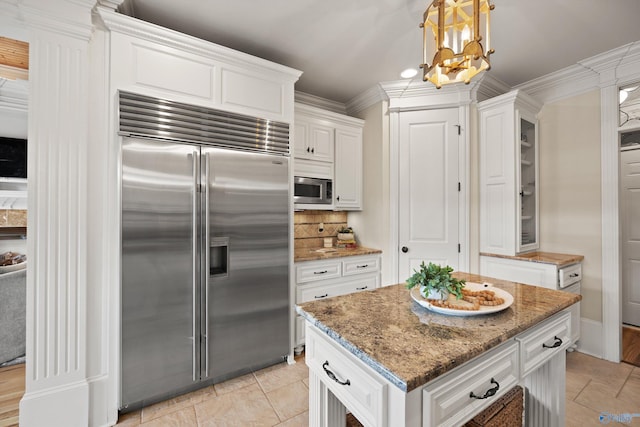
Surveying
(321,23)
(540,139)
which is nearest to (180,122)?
(321,23)

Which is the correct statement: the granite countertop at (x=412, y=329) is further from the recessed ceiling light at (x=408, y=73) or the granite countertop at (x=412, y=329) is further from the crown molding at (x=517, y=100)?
the recessed ceiling light at (x=408, y=73)

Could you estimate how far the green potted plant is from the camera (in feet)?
3.94

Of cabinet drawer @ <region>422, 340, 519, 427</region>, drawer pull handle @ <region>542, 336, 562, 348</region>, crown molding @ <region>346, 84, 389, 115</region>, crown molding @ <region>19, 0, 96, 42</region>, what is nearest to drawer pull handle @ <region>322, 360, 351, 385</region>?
cabinet drawer @ <region>422, 340, 519, 427</region>

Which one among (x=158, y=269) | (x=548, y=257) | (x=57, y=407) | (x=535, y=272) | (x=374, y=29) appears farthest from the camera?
(x=548, y=257)

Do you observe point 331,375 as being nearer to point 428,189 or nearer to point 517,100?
point 428,189

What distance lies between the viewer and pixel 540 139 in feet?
9.96

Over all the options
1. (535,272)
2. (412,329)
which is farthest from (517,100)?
(412,329)

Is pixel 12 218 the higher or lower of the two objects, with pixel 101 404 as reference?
higher

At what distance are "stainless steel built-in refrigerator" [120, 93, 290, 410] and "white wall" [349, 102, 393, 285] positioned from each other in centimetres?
123

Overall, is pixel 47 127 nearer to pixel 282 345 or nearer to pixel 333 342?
pixel 333 342

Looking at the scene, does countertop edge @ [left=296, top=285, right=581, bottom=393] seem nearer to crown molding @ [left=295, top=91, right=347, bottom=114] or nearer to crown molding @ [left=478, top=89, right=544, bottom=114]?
crown molding @ [left=478, top=89, right=544, bottom=114]

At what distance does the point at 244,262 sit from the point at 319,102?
230 cm

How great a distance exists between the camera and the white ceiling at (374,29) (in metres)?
1.94

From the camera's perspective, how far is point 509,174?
2.71 meters
